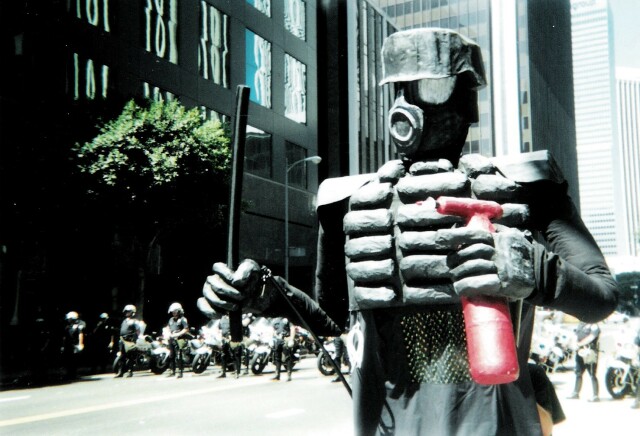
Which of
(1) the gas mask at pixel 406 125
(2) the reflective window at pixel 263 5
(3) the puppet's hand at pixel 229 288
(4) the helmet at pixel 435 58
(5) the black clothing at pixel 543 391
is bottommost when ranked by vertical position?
(5) the black clothing at pixel 543 391

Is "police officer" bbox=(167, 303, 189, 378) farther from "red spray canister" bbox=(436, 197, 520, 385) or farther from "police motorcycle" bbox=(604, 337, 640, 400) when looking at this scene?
"red spray canister" bbox=(436, 197, 520, 385)

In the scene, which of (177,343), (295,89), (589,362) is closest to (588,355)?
(589,362)

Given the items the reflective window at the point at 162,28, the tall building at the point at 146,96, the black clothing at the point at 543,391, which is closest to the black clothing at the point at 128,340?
the tall building at the point at 146,96

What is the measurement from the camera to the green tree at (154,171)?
59.6ft

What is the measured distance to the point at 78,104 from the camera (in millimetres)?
18875

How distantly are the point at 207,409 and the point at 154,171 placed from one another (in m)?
9.03

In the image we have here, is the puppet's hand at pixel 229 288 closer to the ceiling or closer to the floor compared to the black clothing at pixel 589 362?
closer to the ceiling

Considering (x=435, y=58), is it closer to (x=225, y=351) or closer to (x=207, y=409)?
(x=207, y=409)

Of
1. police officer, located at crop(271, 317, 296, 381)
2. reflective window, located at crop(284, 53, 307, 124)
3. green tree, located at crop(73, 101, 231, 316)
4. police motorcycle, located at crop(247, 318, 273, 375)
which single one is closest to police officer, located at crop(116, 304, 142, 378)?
green tree, located at crop(73, 101, 231, 316)

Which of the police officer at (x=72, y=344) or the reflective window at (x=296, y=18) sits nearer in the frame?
the police officer at (x=72, y=344)

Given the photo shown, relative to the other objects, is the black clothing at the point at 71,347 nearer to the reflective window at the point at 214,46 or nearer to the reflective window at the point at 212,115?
the reflective window at the point at 212,115

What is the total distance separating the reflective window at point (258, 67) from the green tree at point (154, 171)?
869 centimetres

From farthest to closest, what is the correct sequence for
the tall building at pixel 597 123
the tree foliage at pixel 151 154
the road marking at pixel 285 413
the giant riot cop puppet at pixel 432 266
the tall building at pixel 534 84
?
the tall building at pixel 534 84 < the tree foliage at pixel 151 154 < the road marking at pixel 285 413 < the tall building at pixel 597 123 < the giant riot cop puppet at pixel 432 266

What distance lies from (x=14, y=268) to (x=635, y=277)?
62.3 metres
